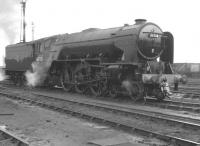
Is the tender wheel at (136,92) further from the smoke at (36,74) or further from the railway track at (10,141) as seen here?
the smoke at (36,74)

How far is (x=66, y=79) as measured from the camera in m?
17.7

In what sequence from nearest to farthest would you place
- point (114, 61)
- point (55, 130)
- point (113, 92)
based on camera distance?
point (55, 130) < point (114, 61) < point (113, 92)

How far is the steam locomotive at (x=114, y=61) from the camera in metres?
13.1

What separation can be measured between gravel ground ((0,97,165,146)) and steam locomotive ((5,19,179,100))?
13.7 ft

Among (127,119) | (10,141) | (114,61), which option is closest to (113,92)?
(114,61)

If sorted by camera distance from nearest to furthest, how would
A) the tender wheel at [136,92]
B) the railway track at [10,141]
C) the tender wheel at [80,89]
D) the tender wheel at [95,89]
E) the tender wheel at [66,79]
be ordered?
the railway track at [10,141]
the tender wheel at [136,92]
the tender wheel at [95,89]
the tender wheel at [80,89]
the tender wheel at [66,79]

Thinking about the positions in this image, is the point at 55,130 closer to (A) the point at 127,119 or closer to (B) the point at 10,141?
(B) the point at 10,141

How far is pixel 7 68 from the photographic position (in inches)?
985

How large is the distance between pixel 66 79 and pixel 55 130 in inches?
398

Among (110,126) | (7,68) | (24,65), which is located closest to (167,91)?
(110,126)

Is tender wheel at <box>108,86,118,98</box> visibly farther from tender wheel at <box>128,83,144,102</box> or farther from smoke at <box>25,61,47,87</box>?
smoke at <box>25,61,47,87</box>

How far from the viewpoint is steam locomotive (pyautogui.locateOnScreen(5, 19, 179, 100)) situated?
516 inches

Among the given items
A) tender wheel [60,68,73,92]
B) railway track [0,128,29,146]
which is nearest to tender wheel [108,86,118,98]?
tender wheel [60,68,73,92]

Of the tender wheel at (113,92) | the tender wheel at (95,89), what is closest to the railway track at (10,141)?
the tender wheel at (113,92)
